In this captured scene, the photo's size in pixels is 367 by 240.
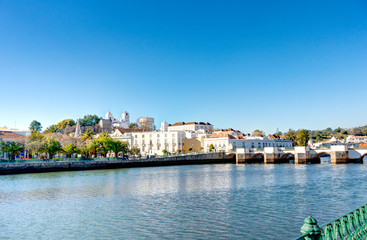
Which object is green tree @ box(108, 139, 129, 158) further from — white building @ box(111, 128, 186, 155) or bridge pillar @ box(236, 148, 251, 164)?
bridge pillar @ box(236, 148, 251, 164)

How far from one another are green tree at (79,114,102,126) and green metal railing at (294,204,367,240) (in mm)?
141719

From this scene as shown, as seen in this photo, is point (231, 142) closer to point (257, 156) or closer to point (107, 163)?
point (257, 156)

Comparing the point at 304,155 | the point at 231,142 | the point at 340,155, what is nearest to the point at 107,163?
the point at 231,142

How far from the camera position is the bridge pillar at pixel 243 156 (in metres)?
79.8

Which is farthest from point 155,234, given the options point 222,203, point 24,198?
point 24,198

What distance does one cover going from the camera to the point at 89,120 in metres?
143

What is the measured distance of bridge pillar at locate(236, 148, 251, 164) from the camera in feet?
262

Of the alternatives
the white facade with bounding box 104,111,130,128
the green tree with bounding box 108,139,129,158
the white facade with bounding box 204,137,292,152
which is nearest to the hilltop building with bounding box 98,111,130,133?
the white facade with bounding box 104,111,130,128

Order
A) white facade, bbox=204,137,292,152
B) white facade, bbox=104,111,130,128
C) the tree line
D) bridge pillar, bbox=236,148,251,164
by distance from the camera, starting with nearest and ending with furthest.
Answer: the tree line
bridge pillar, bbox=236,148,251,164
white facade, bbox=204,137,292,152
white facade, bbox=104,111,130,128

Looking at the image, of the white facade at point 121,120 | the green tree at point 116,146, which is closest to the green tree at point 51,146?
the green tree at point 116,146

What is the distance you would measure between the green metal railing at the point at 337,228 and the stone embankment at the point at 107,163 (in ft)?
183

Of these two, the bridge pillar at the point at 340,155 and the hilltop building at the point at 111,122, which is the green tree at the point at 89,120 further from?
the bridge pillar at the point at 340,155

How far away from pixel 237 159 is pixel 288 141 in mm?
35621

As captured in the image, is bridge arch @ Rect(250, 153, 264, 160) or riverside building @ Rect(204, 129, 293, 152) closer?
bridge arch @ Rect(250, 153, 264, 160)
